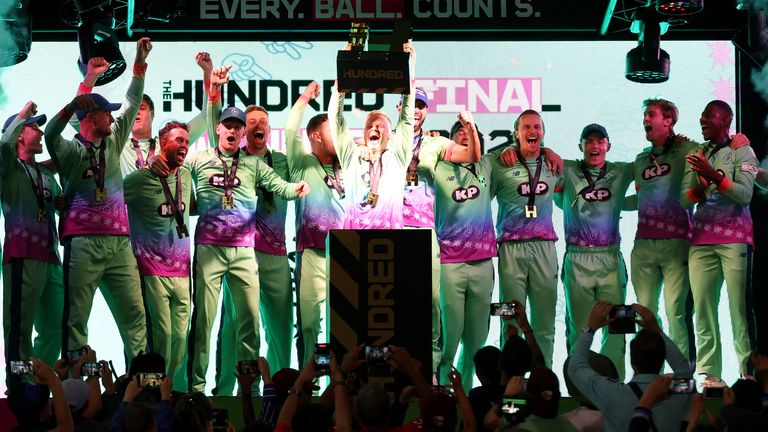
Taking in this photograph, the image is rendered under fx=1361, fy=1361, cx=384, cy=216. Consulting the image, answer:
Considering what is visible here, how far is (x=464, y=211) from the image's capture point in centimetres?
973

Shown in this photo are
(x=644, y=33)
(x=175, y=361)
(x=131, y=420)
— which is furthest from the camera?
(x=644, y=33)

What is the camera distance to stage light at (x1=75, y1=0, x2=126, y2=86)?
988 cm

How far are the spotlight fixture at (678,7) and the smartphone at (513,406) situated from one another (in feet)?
19.2

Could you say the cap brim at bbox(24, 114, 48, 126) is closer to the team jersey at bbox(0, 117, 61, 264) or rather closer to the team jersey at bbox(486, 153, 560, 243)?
the team jersey at bbox(0, 117, 61, 264)

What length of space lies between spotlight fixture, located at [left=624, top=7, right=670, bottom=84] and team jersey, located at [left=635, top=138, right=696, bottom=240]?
2.43ft

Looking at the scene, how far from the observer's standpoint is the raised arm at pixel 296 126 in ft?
31.5

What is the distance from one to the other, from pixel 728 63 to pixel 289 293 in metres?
4.08

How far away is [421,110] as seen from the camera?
32.1ft

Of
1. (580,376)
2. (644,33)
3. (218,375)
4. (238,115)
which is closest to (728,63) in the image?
(644,33)

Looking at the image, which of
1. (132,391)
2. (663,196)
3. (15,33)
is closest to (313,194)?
(663,196)

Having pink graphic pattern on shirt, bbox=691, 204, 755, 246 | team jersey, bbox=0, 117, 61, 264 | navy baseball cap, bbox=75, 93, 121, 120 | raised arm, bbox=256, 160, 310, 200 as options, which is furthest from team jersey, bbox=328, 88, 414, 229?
pink graphic pattern on shirt, bbox=691, 204, 755, 246

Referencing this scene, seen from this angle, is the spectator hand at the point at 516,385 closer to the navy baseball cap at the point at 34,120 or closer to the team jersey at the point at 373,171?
the team jersey at the point at 373,171

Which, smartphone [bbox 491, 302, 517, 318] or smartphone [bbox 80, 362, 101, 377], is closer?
smartphone [bbox 80, 362, 101, 377]

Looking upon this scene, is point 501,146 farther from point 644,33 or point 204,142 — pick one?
point 204,142
